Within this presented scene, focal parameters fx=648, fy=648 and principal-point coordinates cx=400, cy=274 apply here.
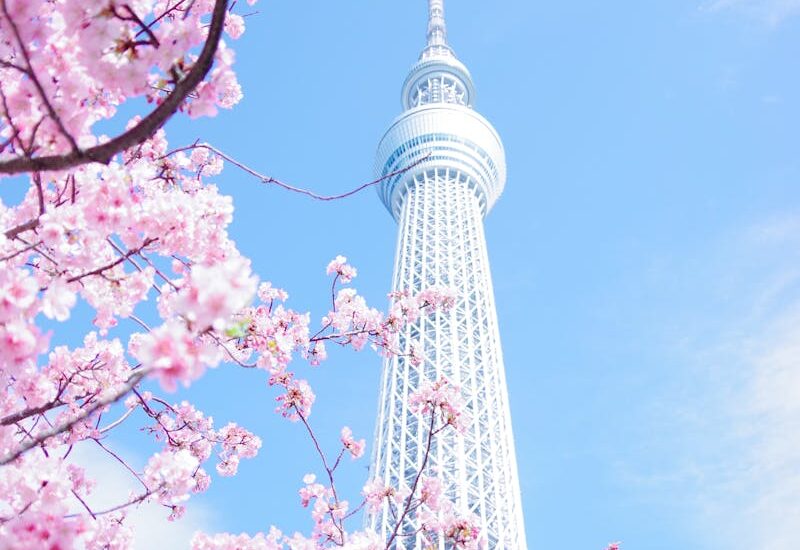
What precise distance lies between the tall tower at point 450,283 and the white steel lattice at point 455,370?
63 mm

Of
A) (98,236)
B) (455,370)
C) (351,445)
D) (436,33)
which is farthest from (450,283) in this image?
(98,236)

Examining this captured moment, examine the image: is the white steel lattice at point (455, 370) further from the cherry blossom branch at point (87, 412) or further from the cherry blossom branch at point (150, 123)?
the cherry blossom branch at point (150, 123)

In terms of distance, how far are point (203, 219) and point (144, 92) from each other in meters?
0.96

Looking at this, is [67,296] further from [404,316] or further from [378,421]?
[378,421]

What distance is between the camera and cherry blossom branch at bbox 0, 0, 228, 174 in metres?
1.67

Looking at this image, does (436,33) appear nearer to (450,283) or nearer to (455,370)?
(450,283)

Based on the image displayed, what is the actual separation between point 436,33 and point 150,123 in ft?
176

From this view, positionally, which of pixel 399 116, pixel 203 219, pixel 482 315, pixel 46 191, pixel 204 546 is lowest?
pixel 204 546

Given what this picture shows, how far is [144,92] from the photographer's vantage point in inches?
79.7

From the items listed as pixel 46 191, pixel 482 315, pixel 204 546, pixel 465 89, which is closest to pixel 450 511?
pixel 204 546

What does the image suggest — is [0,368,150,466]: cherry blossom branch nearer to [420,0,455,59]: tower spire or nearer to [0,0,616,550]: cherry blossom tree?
[0,0,616,550]: cherry blossom tree

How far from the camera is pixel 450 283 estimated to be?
38.7 m

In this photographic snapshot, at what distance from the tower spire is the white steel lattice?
11591 millimetres

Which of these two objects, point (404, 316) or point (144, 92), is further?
point (404, 316)
